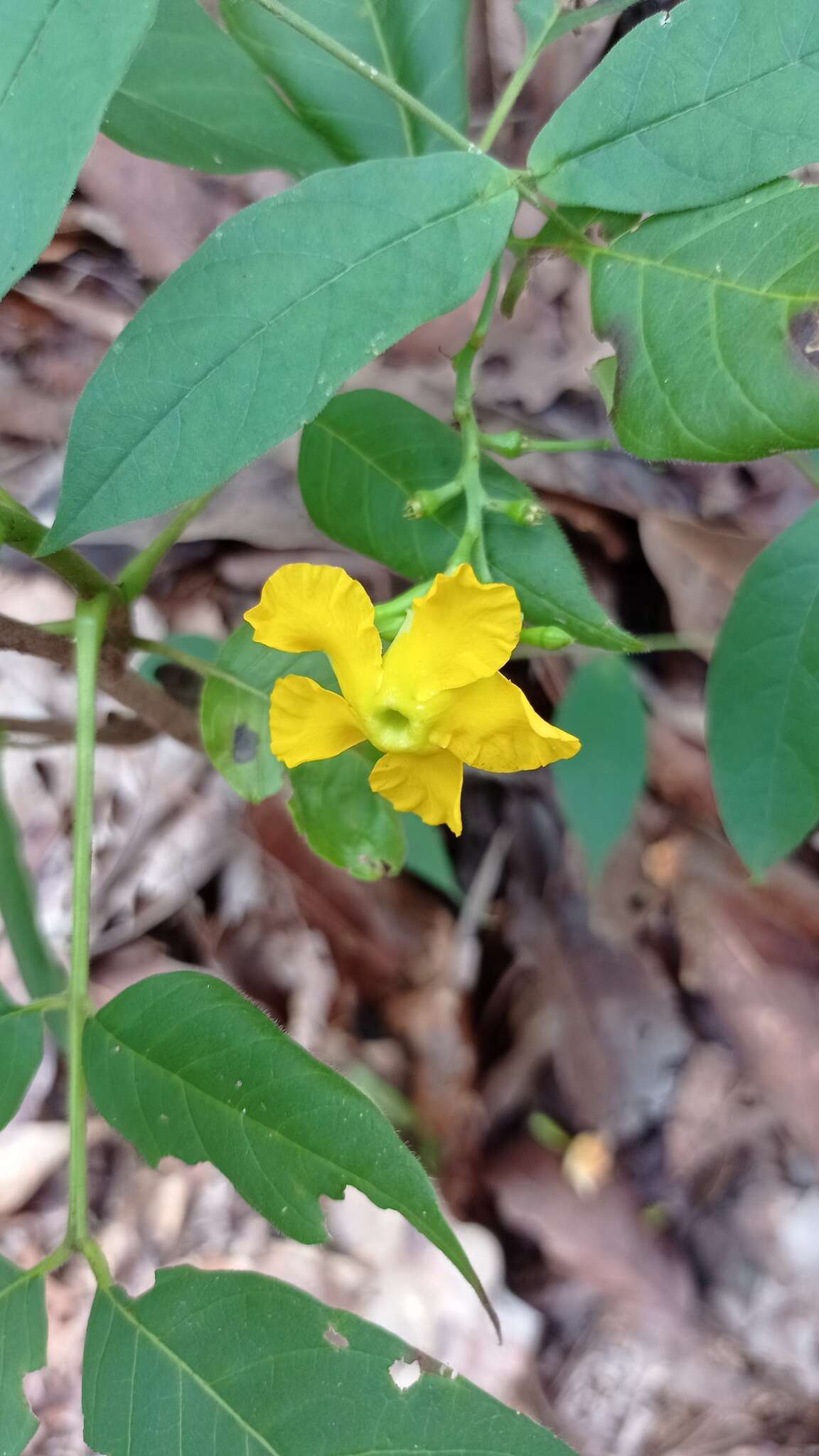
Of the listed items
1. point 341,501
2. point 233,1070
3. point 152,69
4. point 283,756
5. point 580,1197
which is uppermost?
point 152,69

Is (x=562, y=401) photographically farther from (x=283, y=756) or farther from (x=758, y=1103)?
(x=758, y=1103)

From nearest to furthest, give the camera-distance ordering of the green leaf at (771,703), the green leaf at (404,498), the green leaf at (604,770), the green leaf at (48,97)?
the green leaf at (48,97) < the green leaf at (404,498) < the green leaf at (771,703) < the green leaf at (604,770)

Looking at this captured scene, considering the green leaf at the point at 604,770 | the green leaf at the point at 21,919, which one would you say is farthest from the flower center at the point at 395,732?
the green leaf at the point at 604,770

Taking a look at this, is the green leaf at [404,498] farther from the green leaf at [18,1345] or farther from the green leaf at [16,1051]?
the green leaf at [18,1345]

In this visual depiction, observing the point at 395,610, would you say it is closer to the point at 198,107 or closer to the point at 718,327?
the point at 718,327

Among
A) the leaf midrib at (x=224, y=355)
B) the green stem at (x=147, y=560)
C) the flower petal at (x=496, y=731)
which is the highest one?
the leaf midrib at (x=224, y=355)

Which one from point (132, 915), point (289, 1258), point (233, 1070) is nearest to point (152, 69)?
point (233, 1070)
